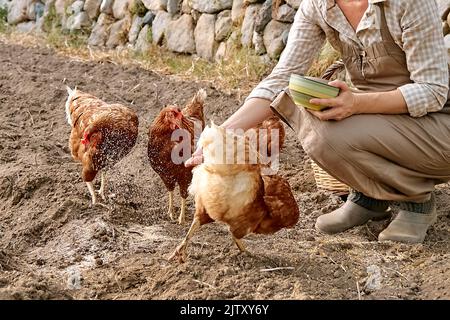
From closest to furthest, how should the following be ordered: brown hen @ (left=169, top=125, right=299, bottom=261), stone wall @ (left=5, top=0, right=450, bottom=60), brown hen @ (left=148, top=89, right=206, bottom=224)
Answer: brown hen @ (left=169, top=125, right=299, bottom=261) < brown hen @ (left=148, top=89, right=206, bottom=224) < stone wall @ (left=5, top=0, right=450, bottom=60)

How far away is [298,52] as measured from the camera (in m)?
3.54

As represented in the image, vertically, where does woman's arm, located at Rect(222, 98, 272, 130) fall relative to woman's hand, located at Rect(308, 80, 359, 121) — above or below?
below

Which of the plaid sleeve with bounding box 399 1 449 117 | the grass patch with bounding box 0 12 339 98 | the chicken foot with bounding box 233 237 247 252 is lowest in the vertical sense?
the grass patch with bounding box 0 12 339 98

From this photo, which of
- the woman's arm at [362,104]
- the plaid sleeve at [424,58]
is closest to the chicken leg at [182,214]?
the woman's arm at [362,104]

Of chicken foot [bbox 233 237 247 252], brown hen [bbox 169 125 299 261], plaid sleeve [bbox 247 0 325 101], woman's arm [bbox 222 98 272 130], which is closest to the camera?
brown hen [bbox 169 125 299 261]

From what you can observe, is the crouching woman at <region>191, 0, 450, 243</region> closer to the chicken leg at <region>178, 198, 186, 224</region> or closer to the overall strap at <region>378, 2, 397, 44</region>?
the overall strap at <region>378, 2, 397, 44</region>

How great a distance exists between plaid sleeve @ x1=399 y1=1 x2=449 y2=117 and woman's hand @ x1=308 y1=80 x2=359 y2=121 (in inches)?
9.5

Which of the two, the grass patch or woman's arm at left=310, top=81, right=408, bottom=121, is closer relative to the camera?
woman's arm at left=310, top=81, right=408, bottom=121

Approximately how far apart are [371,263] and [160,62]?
198 inches

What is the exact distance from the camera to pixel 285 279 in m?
2.93

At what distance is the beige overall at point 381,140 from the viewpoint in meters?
3.26

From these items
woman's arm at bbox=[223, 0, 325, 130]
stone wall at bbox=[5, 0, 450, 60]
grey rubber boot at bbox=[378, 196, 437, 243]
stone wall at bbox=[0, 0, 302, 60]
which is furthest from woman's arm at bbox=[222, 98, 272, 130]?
stone wall at bbox=[0, 0, 302, 60]

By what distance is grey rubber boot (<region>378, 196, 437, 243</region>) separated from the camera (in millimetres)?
3480
